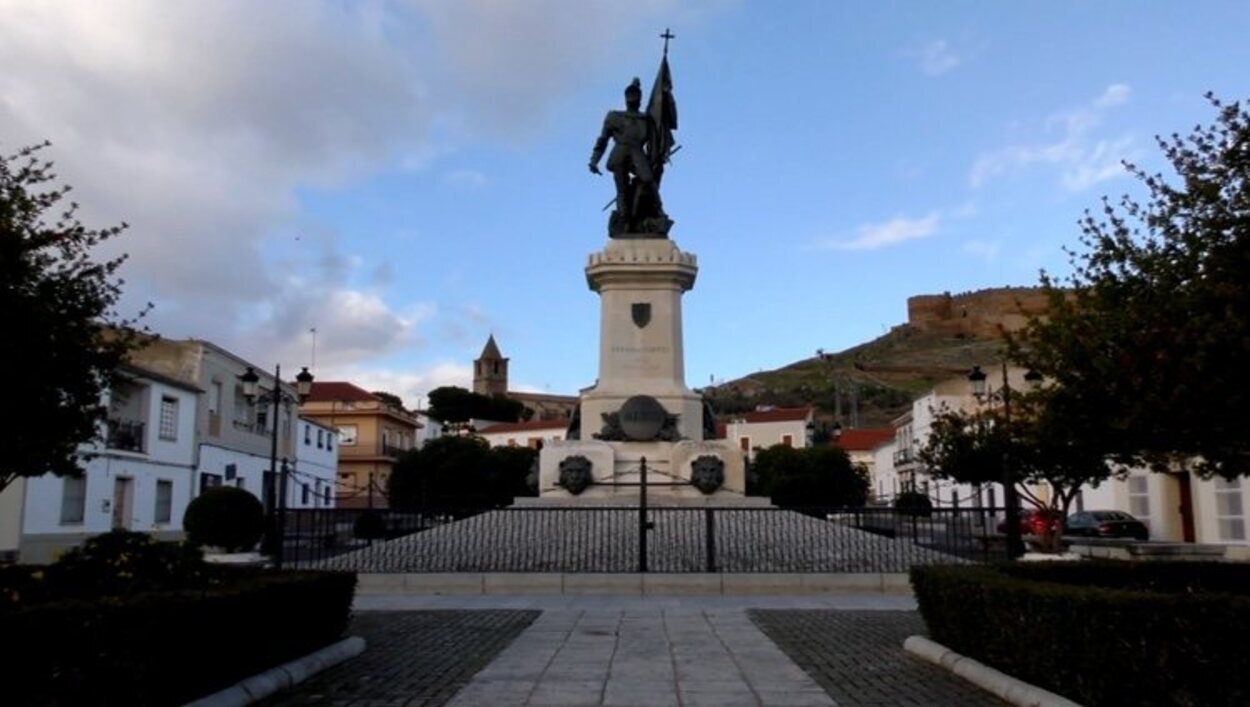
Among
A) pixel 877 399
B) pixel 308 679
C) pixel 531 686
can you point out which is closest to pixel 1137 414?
pixel 531 686

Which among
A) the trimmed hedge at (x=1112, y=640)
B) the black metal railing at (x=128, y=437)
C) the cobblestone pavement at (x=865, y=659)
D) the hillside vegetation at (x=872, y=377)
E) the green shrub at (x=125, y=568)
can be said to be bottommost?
the cobblestone pavement at (x=865, y=659)

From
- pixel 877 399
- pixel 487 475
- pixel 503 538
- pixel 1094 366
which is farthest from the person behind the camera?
pixel 877 399

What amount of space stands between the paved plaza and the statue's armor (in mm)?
13299

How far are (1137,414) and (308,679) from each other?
6.85 meters

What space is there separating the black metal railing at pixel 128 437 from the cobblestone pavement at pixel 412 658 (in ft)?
72.7

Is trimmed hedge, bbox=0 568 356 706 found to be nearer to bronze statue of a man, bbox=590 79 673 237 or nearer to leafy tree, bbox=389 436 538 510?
bronze statue of a man, bbox=590 79 673 237

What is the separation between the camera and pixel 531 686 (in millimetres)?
7871

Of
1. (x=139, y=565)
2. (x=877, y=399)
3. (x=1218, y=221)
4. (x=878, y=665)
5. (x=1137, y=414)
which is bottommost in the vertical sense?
(x=878, y=665)

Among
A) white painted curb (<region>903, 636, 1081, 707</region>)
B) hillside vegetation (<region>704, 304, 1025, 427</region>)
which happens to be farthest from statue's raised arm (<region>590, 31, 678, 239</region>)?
hillside vegetation (<region>704, 304, 1025, 427</region>)

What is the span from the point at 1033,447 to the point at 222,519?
42.5 feet

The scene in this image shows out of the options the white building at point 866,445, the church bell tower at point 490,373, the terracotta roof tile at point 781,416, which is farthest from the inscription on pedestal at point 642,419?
the church bell tower at point 490,373

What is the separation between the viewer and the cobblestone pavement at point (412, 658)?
7.55m

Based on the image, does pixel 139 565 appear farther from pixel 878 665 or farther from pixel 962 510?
pixel 962 510

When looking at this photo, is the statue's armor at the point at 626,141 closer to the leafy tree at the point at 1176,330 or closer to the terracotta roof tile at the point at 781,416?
the leafy tree at the point at 1176,330
